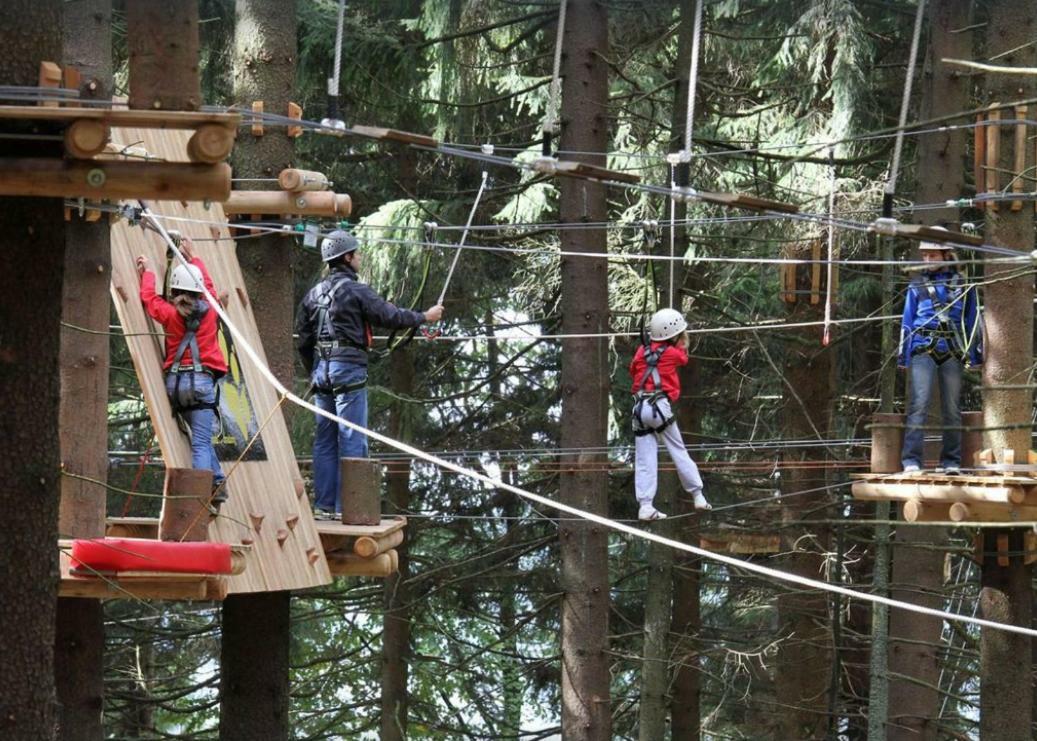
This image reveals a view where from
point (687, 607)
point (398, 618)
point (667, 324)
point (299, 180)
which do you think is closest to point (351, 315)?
point (299, 180)

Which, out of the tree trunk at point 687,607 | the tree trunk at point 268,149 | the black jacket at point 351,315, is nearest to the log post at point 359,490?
the black jacket at point 351,315

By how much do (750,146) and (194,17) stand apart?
8.60 metres

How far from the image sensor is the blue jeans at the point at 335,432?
932 centimetres

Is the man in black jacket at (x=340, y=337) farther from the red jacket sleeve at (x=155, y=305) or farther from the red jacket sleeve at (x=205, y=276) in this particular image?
the red jacket sleeve at (x=155, y=305)

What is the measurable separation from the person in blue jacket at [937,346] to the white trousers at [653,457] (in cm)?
139

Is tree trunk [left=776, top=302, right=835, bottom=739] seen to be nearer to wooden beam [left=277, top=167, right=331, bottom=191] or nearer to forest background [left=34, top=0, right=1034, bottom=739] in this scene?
forest background [left=34, top=0, right=1034, bottom=739]

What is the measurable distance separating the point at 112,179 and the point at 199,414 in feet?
9.03

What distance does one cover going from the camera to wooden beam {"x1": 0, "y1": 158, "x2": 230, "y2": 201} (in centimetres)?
577

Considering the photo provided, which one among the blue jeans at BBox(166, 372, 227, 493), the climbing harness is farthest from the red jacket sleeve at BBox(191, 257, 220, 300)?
the climbing harness

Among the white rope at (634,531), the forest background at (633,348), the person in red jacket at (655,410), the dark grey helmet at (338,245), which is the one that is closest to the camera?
the white rope at (634,531)

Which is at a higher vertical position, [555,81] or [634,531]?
[555,81]

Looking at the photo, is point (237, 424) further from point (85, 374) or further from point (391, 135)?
point (391, 135)

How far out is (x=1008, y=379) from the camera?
11023 mm

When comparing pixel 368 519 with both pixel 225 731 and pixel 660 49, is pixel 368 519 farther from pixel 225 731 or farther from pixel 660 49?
pixel 660 49
